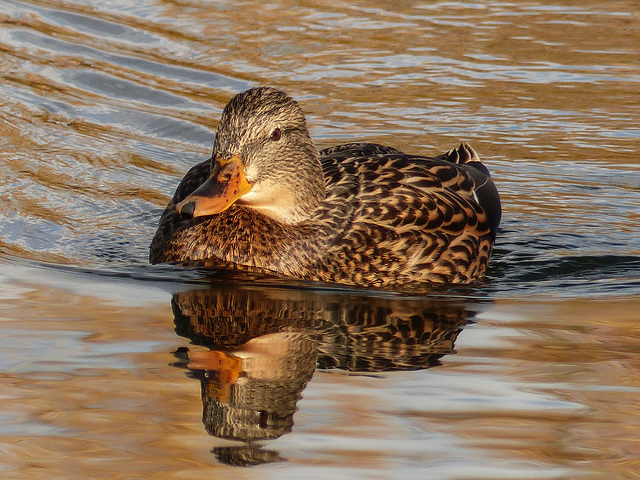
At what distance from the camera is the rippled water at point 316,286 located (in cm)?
471

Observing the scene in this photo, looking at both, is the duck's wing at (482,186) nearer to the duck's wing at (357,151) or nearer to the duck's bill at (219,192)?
the duck's wing at (357,151)

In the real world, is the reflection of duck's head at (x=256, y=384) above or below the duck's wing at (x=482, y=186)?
below

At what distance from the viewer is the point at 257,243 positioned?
7.23 m

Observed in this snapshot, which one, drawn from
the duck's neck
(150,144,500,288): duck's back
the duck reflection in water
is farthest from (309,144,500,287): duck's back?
the duck reflection in water

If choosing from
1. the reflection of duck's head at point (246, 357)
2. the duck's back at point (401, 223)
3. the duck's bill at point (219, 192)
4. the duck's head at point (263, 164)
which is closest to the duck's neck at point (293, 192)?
the duck's head at point (263, 164)

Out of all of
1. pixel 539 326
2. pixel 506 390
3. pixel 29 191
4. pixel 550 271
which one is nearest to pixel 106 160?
pixel 29 191

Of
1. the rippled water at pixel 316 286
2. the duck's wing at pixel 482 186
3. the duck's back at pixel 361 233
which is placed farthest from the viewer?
the duck's wing at pixel 482 186

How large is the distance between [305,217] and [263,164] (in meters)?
0.57

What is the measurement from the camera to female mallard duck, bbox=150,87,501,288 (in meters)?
6.96

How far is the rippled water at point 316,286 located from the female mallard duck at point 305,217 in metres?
0.24

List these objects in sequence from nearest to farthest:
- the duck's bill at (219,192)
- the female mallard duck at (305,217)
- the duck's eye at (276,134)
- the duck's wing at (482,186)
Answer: the duck's bill at (219,192) → the female mallard duck at (305,217) → the duck's eye at (276,134) → the duck's wing at (482,186)

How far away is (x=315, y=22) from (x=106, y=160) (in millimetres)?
4158

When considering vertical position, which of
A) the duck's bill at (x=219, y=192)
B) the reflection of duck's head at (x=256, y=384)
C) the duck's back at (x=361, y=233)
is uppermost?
the duck's bill at (x=219, y=192)

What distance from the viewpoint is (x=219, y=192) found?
663 centimetres
